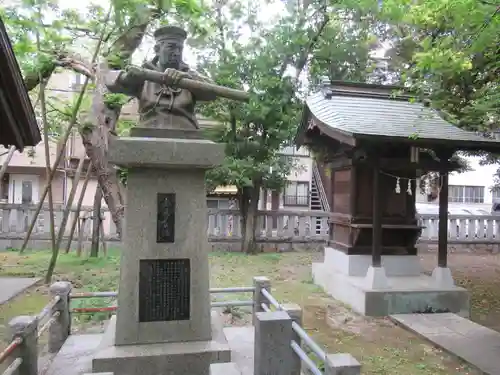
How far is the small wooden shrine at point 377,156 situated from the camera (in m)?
8.40

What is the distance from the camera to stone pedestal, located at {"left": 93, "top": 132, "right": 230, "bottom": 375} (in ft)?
13.4

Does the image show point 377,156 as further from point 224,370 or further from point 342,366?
point 224,370

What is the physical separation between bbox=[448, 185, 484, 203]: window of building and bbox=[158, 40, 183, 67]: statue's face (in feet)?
93.5

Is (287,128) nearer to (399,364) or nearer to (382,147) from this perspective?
(382,147)

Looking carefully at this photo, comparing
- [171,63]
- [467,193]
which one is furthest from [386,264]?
[467,193]

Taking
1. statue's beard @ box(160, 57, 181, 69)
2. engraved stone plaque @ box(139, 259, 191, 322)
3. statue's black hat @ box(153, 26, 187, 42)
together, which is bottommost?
engraved stone plaque @ box(139, 259, 191, 322)

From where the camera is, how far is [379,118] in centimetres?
941

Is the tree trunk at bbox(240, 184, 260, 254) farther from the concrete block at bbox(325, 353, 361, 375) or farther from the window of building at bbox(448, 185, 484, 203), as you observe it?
the window of building at bbox(448, 185, 484, 203)

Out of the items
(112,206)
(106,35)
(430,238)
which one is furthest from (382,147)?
(430,238)

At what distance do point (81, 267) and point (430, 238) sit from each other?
13709 mm

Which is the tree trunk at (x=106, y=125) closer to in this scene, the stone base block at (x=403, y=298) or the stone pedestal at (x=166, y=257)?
the stone pedestal at (x=166, y=257)

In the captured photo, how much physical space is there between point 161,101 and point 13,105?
2.40m

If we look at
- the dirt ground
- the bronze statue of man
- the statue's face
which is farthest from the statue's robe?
the dirt ground

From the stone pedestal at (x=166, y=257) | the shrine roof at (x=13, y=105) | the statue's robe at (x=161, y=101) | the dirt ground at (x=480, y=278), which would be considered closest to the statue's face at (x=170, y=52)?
the statue's robe at (x=161, y=101)
